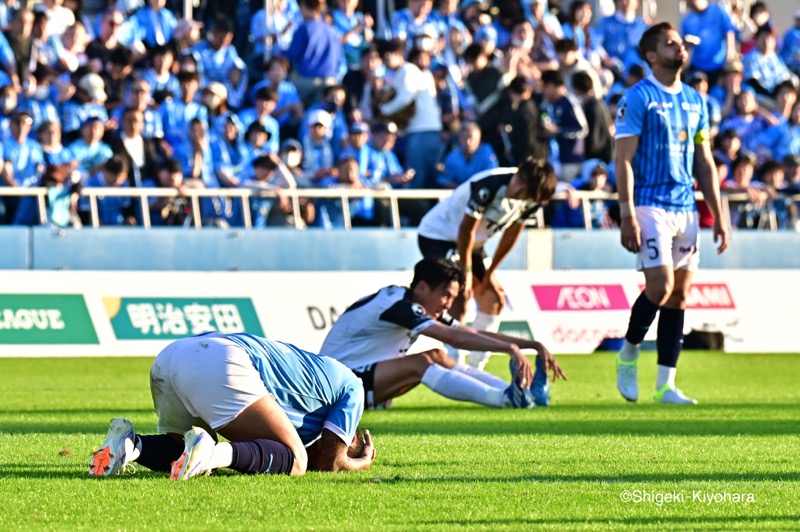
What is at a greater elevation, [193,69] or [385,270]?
[193,69]

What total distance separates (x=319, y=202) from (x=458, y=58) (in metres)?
4.38

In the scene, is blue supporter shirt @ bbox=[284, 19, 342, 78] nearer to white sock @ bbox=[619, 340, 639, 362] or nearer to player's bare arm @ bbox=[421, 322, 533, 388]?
white sock @ bbox=[619, 340, 639, 362]

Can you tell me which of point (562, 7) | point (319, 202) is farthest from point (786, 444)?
point (562, 7)

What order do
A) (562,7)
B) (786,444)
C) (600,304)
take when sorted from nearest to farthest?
(786,444) → (600,304) → (562,7)

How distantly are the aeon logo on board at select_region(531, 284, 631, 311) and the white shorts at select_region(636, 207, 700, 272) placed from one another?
5.40 m

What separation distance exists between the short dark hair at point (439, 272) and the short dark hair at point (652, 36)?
9.68 feet

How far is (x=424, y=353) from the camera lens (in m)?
10.3

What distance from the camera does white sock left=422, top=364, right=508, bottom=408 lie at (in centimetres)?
1027

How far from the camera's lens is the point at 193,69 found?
17.6m

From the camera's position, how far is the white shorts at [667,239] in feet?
35.5

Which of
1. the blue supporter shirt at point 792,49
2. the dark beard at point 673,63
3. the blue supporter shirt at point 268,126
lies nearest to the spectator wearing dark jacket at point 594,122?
the blue supporter shirt at point 268,126

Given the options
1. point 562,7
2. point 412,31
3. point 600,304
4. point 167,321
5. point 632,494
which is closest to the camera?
point 632,494

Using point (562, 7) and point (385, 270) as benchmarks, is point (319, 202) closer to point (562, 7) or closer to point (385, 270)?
point (385, 270)

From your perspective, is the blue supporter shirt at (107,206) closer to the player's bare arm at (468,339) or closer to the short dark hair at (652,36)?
the short dark hair at (652,36)
